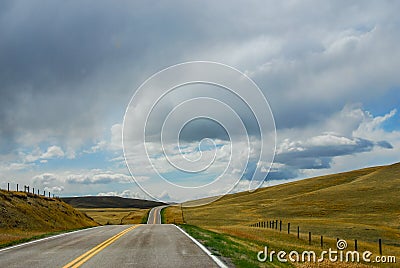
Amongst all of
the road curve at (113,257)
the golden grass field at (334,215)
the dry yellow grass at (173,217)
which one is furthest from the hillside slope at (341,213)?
the road curve at (113,257)

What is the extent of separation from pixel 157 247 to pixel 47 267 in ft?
20.6

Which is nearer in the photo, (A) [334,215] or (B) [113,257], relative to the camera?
(B) [113,257]

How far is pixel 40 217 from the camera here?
165ft

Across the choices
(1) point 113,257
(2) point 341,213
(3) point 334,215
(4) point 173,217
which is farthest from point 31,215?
(2) point 341,213

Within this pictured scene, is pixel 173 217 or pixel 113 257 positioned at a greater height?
pixel 113 257

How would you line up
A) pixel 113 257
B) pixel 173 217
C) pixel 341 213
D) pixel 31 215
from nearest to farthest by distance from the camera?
pixel 113 257, pixel 31 215, pixel 341 213, pixel 173 217

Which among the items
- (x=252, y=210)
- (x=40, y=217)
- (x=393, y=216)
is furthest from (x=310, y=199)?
(x=40, y=217)

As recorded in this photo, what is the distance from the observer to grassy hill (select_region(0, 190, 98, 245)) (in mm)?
39281

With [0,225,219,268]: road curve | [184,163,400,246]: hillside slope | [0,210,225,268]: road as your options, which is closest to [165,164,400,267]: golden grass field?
[184,163,400,246]: hillside slope

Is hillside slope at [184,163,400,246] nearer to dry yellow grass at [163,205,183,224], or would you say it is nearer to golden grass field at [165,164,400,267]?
golden grass field at [165,164,400,267]

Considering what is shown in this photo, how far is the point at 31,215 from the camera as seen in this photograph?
4759cm

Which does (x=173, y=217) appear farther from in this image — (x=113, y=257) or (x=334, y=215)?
(x=113, y=257)

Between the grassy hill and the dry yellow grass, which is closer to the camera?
the grassy hill

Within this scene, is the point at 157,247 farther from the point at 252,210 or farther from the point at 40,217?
the point at 252,210
